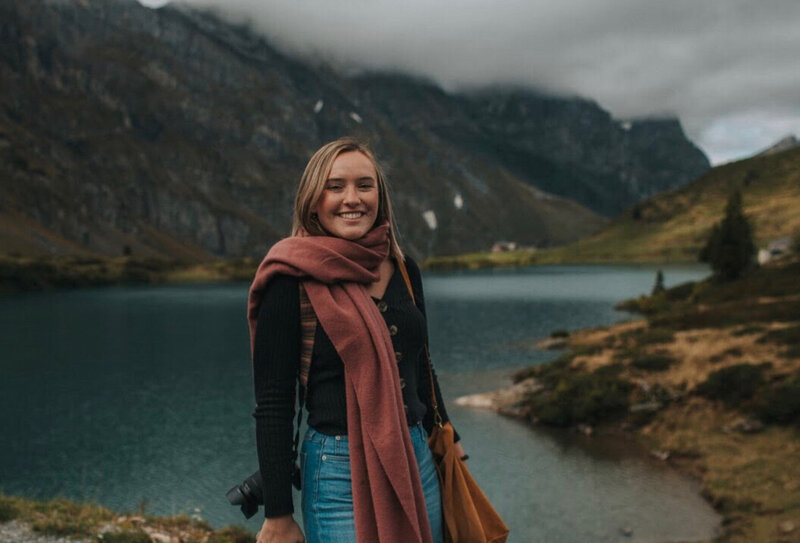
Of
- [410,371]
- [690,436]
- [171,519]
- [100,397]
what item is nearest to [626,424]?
[690,436]

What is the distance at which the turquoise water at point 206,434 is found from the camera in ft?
83.6

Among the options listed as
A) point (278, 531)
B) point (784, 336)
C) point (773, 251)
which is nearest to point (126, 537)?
point (278, 531)

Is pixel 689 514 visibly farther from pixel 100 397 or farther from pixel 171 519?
pixel 100 397

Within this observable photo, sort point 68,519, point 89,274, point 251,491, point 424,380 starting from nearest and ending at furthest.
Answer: point 251,491 → point 424,380 → point 68,519 → point 89,274

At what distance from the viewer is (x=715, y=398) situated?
32.8 meters

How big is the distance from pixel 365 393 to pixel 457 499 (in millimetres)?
1262

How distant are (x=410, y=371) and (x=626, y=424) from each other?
32.5 m

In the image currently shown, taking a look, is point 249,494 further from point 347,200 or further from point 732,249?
point 732,249

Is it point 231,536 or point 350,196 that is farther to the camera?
point 231,536

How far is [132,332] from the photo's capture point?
82438mm

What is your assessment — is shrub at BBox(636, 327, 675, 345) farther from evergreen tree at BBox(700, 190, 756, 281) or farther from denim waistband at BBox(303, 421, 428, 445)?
denim waistband at BBox(303, 421, 428, 445)

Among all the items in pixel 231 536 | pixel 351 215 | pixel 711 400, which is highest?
pixel 351 215

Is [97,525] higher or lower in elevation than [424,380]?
lower

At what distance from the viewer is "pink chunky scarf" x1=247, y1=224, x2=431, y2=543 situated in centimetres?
416
